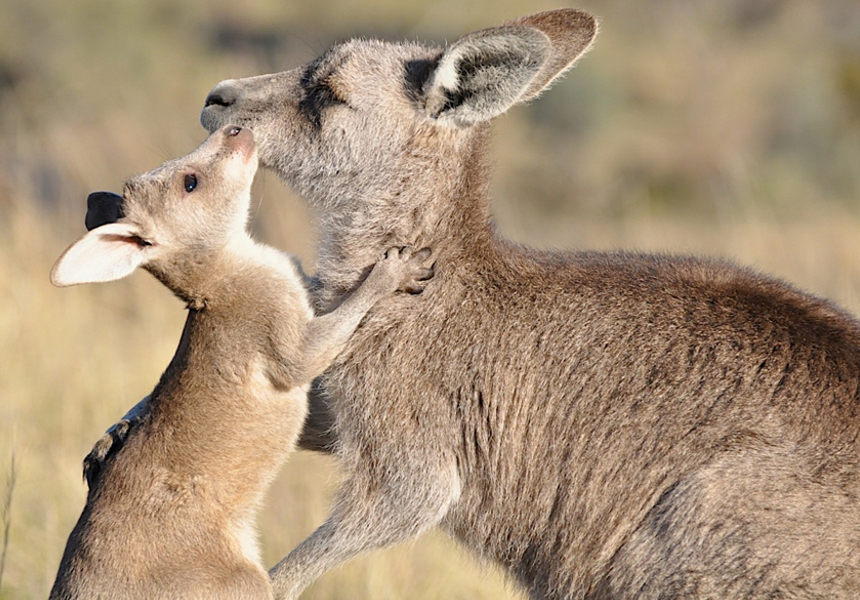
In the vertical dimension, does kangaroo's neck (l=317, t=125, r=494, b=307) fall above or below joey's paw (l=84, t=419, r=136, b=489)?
above

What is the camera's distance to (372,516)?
161 inches

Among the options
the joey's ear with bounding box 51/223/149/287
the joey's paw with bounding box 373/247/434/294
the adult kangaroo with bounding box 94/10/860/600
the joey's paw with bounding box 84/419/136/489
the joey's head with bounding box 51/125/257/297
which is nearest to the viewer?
the adult kangaroo with bounding box 94/10/860/600

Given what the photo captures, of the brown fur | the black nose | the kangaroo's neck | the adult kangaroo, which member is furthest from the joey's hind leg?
the black nose

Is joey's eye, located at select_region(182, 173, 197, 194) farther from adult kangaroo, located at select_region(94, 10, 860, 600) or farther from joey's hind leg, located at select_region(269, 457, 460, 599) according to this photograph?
joey's hind leg, located at select_region(269, 457, 460, 599)

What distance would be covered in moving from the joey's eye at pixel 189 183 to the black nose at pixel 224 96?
0.33m

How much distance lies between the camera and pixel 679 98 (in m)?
25.8

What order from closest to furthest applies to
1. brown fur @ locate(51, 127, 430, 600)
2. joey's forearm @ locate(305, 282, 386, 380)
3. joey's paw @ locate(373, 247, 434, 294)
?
brown fur @ locate(51, 127, 430, 600), joey's forearm @ locate(305, 282, 386, 380), joey's paw @ locate(373, 247, 434, 294)

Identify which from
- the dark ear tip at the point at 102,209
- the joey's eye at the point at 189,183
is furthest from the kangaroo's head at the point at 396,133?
the dark ear tip at the point at 102,209

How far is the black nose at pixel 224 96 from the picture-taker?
4680mm

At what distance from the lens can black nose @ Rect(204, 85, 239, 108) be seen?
4680 millimetres

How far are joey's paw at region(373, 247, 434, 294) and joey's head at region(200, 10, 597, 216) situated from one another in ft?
0.59

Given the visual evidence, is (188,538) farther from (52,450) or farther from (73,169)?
Result: (73,169)

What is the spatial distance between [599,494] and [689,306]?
27.8 inches

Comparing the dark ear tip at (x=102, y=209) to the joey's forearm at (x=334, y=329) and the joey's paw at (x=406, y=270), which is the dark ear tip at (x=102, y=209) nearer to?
the joey's forearm at (x=334, y=329)
